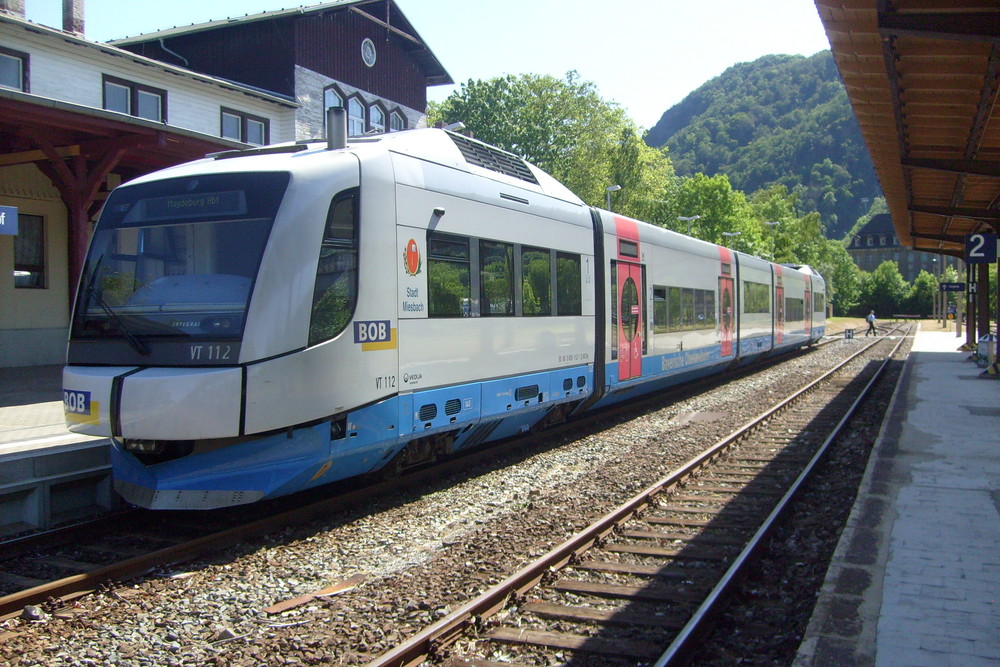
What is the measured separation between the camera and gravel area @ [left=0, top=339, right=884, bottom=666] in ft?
15.1

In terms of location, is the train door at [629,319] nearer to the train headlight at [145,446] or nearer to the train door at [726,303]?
the train door at [726,303]

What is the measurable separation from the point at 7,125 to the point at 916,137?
14.2 metres

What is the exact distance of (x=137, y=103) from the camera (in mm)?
20453

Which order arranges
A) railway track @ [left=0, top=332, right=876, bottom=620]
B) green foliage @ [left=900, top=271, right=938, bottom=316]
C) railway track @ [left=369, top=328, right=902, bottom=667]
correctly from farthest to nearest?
1. green foliage @ [left=900, top=271, right=938, bottom=316]
2. railway track @ [left=0, top=332, right=876, bottom=620]
3. railway track @ [left=369, top=328, right=902, bottom=667]

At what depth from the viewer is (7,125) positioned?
11883 mm

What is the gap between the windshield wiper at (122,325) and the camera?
645 centimetres

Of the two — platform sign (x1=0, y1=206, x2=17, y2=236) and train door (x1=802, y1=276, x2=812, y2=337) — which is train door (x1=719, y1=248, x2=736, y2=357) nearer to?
train door (x1=802, y1=276, x2=812, y2=337)

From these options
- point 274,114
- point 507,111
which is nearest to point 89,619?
point 274,114

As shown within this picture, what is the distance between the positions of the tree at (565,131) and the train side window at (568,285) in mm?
45319

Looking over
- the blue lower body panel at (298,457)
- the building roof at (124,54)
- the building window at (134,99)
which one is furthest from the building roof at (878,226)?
the blue lower body panel at (298,457)

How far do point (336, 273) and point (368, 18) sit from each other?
24.8 meters

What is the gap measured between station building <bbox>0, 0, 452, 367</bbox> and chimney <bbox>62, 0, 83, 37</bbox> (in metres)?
0.04

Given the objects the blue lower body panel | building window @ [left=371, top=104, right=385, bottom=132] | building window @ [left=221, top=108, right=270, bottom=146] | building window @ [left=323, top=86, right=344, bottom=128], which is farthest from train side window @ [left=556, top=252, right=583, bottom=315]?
building window @ [left=371, top=104, right=385, bottom=132]

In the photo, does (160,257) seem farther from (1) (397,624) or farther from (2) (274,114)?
(2) (274,114)
